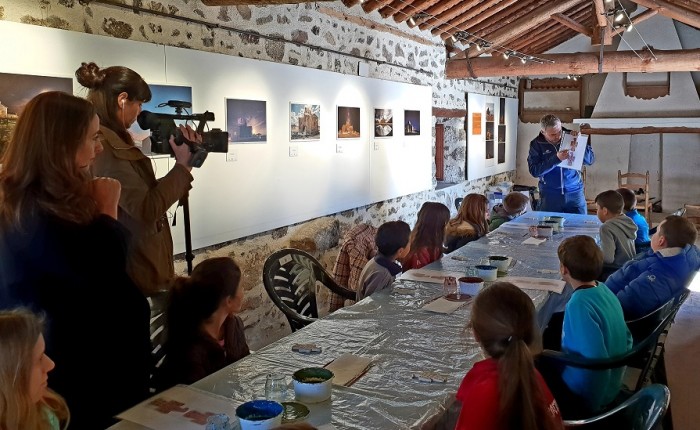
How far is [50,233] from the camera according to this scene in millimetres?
1866

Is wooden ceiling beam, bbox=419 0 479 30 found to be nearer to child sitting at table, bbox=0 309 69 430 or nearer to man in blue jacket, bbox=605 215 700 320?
man in blue jacket, bbox=605 215 700 320

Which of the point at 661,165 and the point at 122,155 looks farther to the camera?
the point at 661,165

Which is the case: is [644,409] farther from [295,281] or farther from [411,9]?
[411,9]

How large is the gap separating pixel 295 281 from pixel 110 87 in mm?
1640

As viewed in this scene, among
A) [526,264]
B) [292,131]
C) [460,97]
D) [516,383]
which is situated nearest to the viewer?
[516,383]

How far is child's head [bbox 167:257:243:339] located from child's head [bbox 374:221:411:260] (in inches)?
55.5

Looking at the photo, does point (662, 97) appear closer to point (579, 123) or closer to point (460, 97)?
point (579, 123)

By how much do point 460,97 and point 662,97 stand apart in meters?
4.80

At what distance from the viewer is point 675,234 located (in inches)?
141

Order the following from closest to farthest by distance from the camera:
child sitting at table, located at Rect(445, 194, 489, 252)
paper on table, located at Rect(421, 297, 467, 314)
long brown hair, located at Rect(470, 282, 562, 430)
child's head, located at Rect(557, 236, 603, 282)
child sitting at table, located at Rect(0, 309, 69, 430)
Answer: child sitting at table, located at Rect(0, 309, 69, 430)
long brown hair, located at Rect(470, 282, 562, 430)
child's head, located at Rect(557, 236, 603, 282)
paper on table, located at Rect(421, 297, 467, 314)
child sitting at table, located at Rect(445, 194, 489, 252)

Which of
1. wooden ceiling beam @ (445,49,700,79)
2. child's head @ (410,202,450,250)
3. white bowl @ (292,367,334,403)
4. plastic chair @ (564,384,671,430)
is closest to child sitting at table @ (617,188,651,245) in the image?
child's head @ (410,202,450,250)

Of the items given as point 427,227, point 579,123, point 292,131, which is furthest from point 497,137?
point 427,227

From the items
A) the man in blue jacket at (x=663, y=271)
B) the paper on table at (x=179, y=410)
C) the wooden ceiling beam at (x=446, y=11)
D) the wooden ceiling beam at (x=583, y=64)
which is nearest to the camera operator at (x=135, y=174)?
the paper on table at (x=179, y=410)

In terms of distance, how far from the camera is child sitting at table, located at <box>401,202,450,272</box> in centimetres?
426
